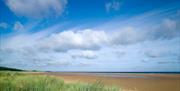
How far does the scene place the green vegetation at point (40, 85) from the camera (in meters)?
4.29

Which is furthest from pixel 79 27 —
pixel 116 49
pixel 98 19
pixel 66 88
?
pixel 66 88

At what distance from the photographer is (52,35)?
4555 millimetres

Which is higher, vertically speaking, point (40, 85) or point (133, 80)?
point (133, 80)

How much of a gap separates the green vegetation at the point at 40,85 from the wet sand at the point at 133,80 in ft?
0.27

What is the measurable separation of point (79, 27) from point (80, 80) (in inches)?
31.8

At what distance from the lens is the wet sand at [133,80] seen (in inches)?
161

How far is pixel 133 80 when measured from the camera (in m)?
4.55

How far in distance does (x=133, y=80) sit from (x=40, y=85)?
4.68 feet

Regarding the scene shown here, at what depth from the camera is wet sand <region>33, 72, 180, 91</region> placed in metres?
4.09

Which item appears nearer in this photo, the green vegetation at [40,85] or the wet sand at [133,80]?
the wet sand at [133,80]

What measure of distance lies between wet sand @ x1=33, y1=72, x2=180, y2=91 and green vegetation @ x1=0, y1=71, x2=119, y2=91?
83 mm

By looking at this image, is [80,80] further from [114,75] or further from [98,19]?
[98,19]

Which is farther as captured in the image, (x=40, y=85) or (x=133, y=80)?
(x=133, y=80)

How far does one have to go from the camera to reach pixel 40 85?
4.38 m
